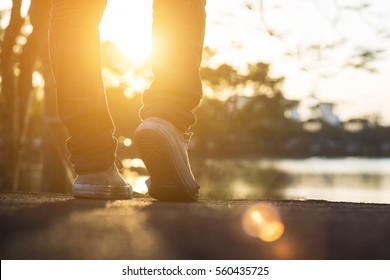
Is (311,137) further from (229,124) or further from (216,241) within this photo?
(216,241)

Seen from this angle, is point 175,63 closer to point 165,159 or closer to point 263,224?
point 165,159

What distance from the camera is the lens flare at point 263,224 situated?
1715 millimetres

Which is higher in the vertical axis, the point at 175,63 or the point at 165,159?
the point at 175,63

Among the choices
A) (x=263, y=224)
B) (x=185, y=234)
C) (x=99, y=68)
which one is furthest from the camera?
(x=99, y=68)

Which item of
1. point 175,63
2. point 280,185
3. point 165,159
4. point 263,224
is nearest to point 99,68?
point 175,63

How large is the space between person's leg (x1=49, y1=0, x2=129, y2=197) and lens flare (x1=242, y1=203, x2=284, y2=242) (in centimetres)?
80

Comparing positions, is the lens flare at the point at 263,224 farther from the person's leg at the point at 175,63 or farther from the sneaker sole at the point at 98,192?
the sneaker sole at the point at 98,192

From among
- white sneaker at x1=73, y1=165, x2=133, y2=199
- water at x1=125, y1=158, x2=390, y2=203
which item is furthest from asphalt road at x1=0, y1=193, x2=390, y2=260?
water at x1=125, y1=158, x2=390, y2=203

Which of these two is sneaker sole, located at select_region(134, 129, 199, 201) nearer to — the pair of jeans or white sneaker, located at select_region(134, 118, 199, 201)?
white sneaker, located at select_region(134, 118, 199, 201)

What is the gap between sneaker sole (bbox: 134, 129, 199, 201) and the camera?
248 cm

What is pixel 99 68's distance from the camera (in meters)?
2.60

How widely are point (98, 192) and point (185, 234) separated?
1.00 meters

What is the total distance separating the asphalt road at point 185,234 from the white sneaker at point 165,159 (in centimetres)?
48

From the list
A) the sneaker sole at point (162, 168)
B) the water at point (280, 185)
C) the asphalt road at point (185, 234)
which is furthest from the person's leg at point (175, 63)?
the water at point (280, 185)
